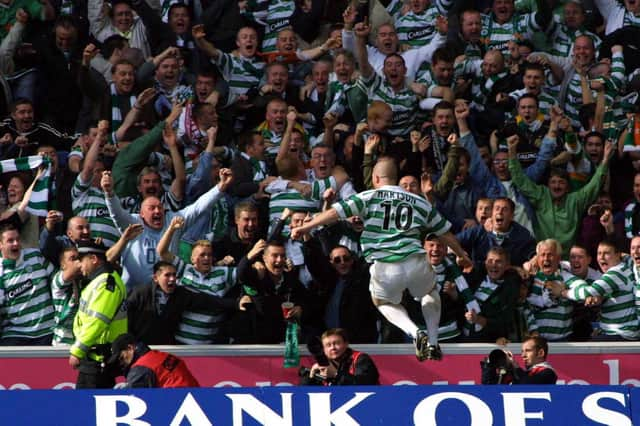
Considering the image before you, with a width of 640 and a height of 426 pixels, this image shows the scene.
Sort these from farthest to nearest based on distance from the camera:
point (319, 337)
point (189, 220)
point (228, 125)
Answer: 1. point (228, 125)
2. point (189, 220)
3. point (319, 337)

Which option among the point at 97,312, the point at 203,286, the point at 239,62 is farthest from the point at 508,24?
the point at 97,312

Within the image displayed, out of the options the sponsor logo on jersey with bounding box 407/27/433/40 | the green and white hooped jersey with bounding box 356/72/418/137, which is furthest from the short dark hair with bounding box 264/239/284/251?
the sponsor logo on jersey with bounding box 407/27/433/40

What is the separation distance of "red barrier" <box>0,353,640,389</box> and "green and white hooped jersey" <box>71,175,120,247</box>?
1717mm

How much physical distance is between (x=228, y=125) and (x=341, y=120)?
1200 mm

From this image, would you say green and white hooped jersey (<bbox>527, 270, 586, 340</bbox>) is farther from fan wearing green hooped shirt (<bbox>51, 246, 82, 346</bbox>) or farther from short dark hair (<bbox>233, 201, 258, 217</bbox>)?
fan wearing green hooped shirt (<bbox>51, 246, 82, 346</bbox>)

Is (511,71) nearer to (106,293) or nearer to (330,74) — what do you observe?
(330,74)

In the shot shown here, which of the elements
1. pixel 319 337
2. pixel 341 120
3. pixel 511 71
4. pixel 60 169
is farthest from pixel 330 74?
pixel 319 337

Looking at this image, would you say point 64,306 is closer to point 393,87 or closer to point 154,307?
point 154,307

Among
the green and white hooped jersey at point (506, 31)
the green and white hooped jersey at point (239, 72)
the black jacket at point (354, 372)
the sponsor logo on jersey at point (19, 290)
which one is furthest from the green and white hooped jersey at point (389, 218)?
the green and white hooped jersey at point (506, 31)

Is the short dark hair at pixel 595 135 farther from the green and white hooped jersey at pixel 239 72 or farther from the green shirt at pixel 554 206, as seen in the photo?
the green and white hooped jersey at pixel 239 72

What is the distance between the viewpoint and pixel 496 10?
66.5ft

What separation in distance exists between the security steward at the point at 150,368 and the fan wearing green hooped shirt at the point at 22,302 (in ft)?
5.13

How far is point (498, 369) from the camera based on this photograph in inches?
583

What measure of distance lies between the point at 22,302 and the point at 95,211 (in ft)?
4.83
